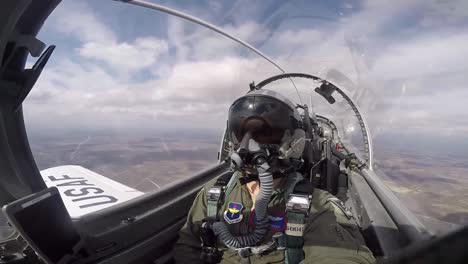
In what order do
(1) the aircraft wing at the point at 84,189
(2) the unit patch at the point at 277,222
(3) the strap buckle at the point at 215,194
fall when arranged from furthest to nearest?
(1) the aircraft wing at the point at 84,189, (3) the strap buckle at the point at 215,194, (2) the unit patch at the point at 277,222

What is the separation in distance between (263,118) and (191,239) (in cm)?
77

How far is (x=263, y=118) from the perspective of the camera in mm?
1403

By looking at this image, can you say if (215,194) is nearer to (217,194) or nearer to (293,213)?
(217,194)

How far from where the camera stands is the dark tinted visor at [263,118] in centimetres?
141

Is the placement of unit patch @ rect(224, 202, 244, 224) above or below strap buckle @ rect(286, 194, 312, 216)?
below

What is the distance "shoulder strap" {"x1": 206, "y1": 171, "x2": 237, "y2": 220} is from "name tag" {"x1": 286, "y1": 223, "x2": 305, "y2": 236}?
0.39 meters

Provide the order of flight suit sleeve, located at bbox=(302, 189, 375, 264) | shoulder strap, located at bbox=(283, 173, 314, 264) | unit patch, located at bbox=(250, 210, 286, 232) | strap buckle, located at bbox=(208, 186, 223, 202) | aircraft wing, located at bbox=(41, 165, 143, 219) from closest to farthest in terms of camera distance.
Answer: flight suit sleeve, located at bbox=(302, 189, 375, 264), shoulder strap, located at bbox=(283, 173, 314, 264), unit patch, located at bbox=(250, 210, 286, 232), strap buckle, located at bbox=(208, 186, 223, 202), aircraft wing, located at bbox=(41, 165, 143, 219)

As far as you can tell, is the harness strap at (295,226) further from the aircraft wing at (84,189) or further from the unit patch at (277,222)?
the aircraft wing at (84,189)

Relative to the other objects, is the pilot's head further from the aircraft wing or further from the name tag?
the aircraft wing

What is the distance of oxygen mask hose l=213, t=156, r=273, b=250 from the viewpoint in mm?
1314

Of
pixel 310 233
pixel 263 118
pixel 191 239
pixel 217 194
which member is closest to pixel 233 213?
pixel 217 194

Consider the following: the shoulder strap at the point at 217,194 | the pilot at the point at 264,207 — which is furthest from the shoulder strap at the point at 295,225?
the shoulder strap at the point at 217,194

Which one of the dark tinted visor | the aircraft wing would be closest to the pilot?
the dark tinted visor

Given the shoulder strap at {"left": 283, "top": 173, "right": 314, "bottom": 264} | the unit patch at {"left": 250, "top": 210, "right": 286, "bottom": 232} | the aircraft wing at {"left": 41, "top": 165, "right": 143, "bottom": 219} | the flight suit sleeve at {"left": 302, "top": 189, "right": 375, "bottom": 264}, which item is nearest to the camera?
the flight suit sleeve at {"left": 302, "top": 189, "right": 375, "bottom": 264}
